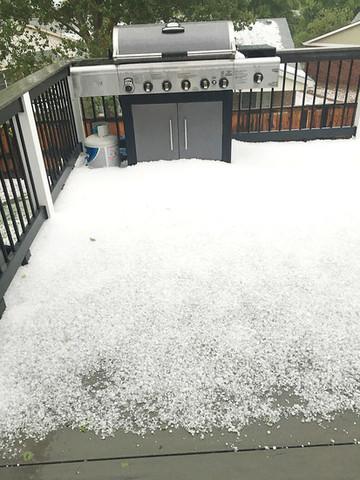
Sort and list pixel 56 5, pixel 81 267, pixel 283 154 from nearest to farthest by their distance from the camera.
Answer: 1. pixel 81 267
2. pixel 283 154
3. pixel 56 5

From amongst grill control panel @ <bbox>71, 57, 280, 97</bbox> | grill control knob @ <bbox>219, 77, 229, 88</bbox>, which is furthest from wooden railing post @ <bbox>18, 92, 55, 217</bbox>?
grill control knob @ <bbox>219, 77, 229, 88</bbox>

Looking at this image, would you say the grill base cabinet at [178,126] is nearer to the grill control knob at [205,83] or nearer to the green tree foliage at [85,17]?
the grill control knob at [205,83]

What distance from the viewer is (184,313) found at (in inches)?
67.5

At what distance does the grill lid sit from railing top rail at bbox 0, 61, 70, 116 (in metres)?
0.57

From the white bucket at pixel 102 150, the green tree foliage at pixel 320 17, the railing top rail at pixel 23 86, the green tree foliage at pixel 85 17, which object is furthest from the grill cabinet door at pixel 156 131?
the green tree foliage at pixel 320 17

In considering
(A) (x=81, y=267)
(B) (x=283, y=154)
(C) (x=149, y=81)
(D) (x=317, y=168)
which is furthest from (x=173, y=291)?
(B) (x=283, y=154)

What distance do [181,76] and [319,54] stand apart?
1.81 metres

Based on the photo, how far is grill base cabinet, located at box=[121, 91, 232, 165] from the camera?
333 cm

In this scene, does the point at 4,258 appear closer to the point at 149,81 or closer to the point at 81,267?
the point at 81,267

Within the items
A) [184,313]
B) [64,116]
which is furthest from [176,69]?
[184,313]

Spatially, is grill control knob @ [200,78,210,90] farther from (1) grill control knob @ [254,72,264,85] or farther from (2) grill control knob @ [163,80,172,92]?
(1) grill control knob @ [254,72,264,85]

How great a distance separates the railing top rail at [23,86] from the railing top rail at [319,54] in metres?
2.31

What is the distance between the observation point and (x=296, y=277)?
6.36ft

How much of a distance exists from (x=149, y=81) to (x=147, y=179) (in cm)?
80
